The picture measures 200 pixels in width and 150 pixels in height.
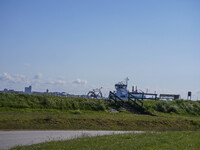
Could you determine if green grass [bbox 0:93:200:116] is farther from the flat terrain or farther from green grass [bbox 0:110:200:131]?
green grass [bbox 0:110:200:131]

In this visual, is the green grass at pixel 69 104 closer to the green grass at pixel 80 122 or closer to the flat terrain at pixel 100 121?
the flat terrain at pixel 100 121

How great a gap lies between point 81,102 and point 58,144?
1914 cm

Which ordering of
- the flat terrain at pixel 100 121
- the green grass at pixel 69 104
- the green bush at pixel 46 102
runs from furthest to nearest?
the green grass at pixel 69 104, the green bush at pixel 46 102, the flat terrain at pixel 100 121

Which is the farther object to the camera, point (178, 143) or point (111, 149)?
point (178, 143)

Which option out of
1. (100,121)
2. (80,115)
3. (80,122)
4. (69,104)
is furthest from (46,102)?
(100,121)

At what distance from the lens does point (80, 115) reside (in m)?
27.2

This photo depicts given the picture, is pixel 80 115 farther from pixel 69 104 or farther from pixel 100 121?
pixel 69 104

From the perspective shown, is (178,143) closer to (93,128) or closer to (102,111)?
(93,128)

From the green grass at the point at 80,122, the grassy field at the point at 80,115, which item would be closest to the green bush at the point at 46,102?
the grassy field at the point at 80,115

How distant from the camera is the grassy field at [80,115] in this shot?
23.0 m

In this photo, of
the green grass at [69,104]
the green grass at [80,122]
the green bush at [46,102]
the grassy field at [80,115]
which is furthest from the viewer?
the green grass at [69,104]

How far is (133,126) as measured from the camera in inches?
1009

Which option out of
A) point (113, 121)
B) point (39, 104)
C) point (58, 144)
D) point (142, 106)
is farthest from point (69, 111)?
point (58, 144)

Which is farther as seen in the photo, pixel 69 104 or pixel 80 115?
pixel 69 104
